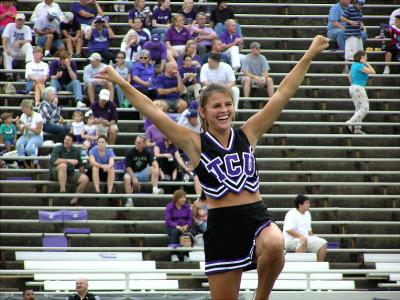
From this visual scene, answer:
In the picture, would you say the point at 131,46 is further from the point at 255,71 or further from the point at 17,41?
→ the point at 255,71

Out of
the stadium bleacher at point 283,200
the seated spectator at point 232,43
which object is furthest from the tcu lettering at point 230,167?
the seated spectator at point 232,43

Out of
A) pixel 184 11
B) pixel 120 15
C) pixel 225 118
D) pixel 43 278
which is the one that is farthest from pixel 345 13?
pixel 225 118

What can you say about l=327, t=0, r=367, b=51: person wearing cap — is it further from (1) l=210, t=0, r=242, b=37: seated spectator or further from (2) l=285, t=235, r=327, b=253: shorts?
(2) l=285, t=235, r=327, b=253: shorts

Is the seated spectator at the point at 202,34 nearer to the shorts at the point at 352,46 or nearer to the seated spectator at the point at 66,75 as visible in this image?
the seated spectator at the point at 66,75

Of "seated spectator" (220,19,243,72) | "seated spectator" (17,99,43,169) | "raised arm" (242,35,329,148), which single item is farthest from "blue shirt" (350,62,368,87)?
"raised arm" (242,35,329,148)

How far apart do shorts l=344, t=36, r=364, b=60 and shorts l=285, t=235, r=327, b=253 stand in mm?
5479

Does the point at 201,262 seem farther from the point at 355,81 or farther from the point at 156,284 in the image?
the point at 355,81

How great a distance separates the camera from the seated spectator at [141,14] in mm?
19906

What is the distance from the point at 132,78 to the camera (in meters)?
18.6

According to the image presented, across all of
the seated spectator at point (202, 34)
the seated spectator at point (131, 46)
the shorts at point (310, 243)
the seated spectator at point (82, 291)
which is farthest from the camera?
the seated spectator at point (202, 34)

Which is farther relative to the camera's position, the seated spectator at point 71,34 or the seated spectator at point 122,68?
the seated spectator at point 71,34

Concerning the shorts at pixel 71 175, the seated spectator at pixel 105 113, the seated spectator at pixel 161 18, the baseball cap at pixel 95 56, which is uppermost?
the seated spectator at pixel 161 18

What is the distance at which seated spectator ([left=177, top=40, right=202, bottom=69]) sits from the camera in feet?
61.3

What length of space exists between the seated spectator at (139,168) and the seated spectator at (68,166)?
0.71 metres
